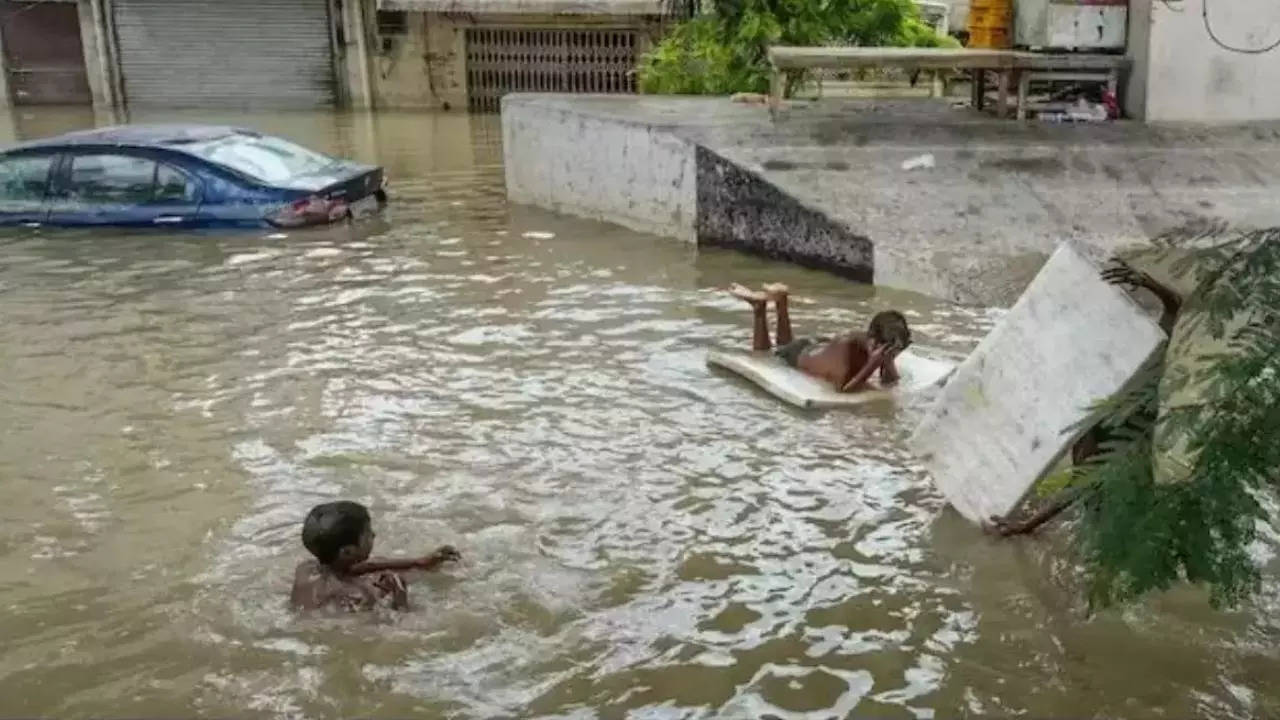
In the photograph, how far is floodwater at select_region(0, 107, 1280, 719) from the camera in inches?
163

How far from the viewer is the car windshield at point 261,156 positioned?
1170 cm

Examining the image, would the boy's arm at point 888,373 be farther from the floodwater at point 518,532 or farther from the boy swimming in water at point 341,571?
the boy swimming in water at point 341,571

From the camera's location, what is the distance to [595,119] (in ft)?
38.4

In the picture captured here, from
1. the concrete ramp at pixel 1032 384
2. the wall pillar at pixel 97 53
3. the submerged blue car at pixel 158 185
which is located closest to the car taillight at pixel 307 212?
the submerged blue car at pixel 158 185

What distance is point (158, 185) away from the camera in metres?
11.6

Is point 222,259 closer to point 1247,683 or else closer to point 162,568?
point 162,568

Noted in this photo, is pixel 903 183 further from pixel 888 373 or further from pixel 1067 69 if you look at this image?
pixel 888 373

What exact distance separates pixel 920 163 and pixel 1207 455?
7.55 m

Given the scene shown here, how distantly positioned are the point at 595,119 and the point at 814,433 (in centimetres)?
610

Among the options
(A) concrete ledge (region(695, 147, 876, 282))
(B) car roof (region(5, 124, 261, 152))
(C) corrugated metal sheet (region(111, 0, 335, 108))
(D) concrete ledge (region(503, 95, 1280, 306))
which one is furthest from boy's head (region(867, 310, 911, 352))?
(C) corrugated metal sheet (region(111, 0, 335, 108))

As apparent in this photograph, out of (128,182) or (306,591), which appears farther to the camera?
(128,182)

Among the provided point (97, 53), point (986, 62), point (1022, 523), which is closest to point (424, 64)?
point (97, 53)

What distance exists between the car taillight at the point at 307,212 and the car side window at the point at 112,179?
1.25 metres

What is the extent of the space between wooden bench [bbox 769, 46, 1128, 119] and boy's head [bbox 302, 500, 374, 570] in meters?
7.88
